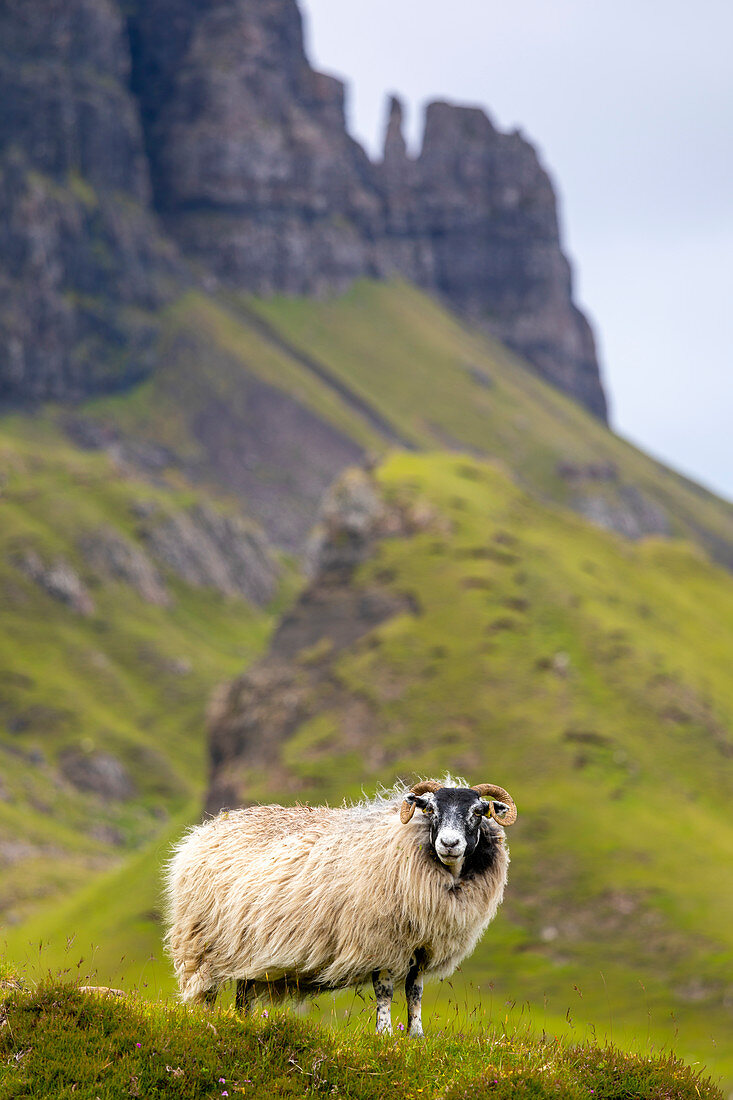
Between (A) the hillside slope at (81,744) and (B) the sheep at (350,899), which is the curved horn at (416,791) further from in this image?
(A) the hillside slope at (81,744)

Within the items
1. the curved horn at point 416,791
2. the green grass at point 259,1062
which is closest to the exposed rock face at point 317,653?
Result: the curved horn at point 416,791

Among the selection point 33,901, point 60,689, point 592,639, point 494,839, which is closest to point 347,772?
point 592,639

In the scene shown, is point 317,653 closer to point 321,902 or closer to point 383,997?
point 321,902

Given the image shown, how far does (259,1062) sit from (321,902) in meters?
3.05

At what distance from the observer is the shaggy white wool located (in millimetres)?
17016

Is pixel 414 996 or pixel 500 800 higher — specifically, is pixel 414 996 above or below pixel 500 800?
below

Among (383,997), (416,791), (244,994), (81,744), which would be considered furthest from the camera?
(81,744)

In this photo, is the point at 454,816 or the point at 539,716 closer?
the point at 454,816

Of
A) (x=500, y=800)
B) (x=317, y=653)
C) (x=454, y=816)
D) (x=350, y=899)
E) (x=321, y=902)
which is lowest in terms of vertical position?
(x=317, y=653)

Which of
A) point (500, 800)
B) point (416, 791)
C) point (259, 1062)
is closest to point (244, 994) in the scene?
point (259, 1062)

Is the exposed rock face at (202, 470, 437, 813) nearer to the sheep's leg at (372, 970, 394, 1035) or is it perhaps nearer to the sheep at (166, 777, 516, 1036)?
the sheep at (166, 777, 516, 1036)

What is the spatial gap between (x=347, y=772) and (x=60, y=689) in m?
105

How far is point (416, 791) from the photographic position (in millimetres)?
17344

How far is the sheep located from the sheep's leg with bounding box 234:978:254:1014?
0.04 feet
